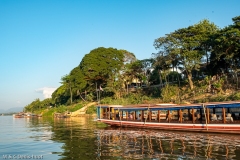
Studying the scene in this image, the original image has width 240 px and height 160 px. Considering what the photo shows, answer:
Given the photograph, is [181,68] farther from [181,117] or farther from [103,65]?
[181,117]

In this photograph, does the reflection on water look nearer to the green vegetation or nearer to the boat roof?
the boat roof

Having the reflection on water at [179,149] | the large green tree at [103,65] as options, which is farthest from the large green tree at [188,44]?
the reflection on water at [179,149]

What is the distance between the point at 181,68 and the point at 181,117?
73.5 feet

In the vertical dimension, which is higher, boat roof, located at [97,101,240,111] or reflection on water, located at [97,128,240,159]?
boat roof, located at [97,101,240,111]

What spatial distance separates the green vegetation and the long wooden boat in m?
10.9

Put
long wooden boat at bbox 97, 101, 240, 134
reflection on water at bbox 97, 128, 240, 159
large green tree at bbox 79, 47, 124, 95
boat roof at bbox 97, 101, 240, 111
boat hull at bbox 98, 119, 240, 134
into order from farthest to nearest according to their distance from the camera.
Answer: large green tree at bbox 79, 47, 124, 95 → long wooden boat at bbox 97, 101, 240, 134 → boat hull at bbox 98, 119, 240, 134 → boat roof at bbox 97, 101, 240, 111 → reflection on water at bbox 97, 128, 240, 159

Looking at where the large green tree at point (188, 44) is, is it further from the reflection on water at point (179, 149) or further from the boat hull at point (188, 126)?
the reflection on water at point (179, 149)

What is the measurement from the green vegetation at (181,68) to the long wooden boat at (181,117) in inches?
431

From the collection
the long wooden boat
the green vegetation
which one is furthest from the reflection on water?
the green vegetation

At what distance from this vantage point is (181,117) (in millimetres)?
21609

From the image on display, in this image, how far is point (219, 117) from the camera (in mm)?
Answer: 20188

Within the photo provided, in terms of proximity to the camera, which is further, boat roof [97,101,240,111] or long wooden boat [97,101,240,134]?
long wooden boat [97,101,240,134]

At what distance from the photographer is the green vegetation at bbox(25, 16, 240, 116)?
35.6m

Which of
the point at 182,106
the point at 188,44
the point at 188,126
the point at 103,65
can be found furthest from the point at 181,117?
the point at 103,65
